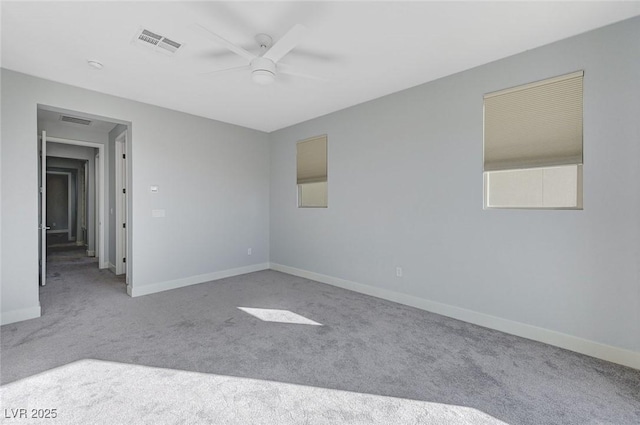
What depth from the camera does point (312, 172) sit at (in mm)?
5035

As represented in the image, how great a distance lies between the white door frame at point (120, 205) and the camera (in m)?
5.30

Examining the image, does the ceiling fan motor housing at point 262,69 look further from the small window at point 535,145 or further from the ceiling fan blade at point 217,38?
the small window at point 535,145

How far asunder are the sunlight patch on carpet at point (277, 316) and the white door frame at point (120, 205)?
3313mm

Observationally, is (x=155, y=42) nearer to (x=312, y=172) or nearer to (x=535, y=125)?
(x=312, y=172)

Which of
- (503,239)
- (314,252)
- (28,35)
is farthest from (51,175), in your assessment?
(503,239)

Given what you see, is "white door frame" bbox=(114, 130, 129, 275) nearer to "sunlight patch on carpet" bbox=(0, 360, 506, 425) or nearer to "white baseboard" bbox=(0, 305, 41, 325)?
"white baseboard" bbox=(0, 305, 41, 325)

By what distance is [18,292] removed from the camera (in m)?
3.18

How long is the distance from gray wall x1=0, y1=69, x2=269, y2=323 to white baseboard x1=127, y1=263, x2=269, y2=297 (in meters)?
0.06

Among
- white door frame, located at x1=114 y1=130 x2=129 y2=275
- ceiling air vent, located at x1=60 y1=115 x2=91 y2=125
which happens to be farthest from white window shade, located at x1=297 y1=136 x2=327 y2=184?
ceiling air vent, located at x1=60 y1=115 x2=91 y2=125

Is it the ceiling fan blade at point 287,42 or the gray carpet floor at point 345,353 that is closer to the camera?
the gray carpet floor at point 345,353

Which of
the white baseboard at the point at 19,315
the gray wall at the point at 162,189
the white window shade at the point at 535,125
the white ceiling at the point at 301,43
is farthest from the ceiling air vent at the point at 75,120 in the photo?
the white window shade at the point at 535,125

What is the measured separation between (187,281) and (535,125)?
17.0ft

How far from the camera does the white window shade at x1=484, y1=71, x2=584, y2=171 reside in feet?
8.43

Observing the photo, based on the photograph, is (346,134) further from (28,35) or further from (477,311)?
(28,35)
